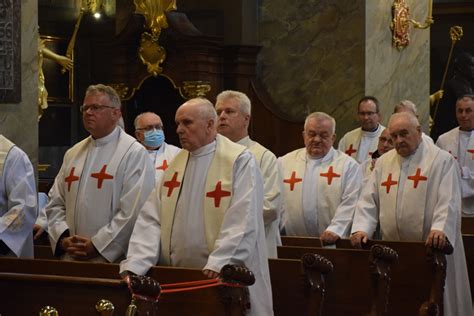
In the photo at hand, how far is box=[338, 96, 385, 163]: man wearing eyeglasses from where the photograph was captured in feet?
40.8

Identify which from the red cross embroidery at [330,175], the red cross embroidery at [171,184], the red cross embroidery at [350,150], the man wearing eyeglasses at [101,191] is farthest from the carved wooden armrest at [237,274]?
the red cross embroidery at [350,150]

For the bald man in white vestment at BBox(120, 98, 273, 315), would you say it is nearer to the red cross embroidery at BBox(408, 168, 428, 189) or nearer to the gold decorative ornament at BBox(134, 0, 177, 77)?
the red cross embroidery at BBox(408, 168, 428, 189)

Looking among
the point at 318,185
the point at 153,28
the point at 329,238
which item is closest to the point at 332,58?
the point at 153,28

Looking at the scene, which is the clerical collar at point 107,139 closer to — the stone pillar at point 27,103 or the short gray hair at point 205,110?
the short gray hair at point 205,110

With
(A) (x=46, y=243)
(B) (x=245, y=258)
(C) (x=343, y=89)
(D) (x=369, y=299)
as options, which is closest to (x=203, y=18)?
(C) (x=343, y=89)

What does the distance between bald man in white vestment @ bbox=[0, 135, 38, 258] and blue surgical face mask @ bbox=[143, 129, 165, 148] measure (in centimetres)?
285

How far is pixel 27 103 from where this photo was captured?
944cm

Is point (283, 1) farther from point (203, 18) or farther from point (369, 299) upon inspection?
point (369, 299)

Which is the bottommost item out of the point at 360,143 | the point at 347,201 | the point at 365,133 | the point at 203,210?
the point at 347,201

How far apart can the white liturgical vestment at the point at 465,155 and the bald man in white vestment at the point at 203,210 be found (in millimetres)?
5870

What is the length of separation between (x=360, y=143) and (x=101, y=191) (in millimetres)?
5218

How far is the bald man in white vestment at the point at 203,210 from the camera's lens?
7156 millimetres

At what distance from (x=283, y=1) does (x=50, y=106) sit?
11.0ft

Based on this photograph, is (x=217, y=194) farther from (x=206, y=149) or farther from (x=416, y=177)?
(x=416, y=177)
